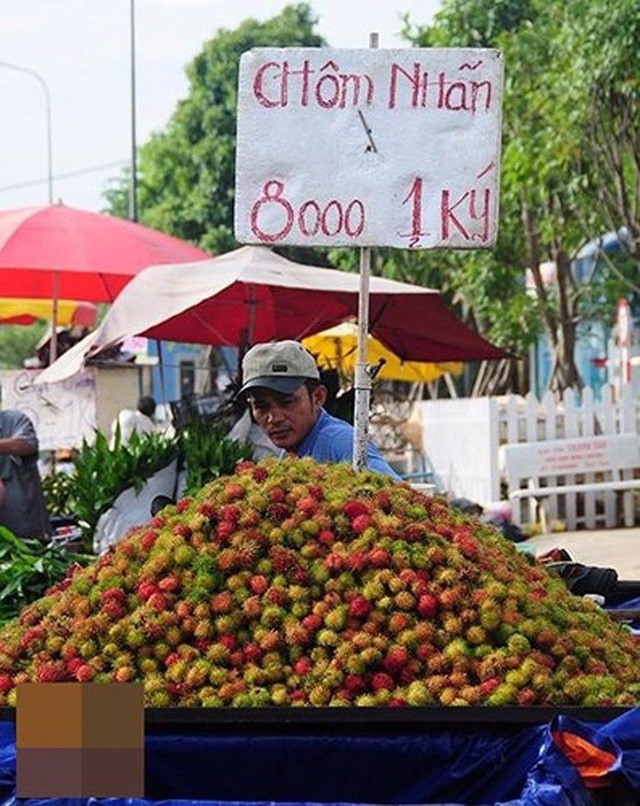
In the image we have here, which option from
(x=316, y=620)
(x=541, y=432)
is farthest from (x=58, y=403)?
(x=316, y=620)

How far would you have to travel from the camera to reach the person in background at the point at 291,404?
241 inches

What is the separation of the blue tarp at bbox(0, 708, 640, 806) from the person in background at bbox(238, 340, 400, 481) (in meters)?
2.38

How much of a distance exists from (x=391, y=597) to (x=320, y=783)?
51cm

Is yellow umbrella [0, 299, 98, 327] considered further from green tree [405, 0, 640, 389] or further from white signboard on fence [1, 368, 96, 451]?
green tree [405, 0, 640, 389]

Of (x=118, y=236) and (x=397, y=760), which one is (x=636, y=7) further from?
(x=397, y=760)

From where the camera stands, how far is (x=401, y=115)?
550cm

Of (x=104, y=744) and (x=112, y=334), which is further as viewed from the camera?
(x=112, y=334)

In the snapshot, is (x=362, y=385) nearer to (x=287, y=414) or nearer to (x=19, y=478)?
(x=287, y=414)

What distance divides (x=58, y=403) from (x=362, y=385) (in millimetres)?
8614

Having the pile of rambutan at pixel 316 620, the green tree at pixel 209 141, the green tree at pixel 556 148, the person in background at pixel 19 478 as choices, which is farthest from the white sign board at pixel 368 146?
the green tree at pixel 209 141

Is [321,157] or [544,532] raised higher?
[321,157]

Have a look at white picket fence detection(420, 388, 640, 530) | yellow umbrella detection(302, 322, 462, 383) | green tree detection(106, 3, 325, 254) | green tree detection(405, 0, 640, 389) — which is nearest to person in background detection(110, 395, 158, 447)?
yellow umbrella detection(302, 322, 462, 383)

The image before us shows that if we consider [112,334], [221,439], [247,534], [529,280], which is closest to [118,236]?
[112,334]

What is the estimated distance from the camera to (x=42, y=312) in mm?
17344
